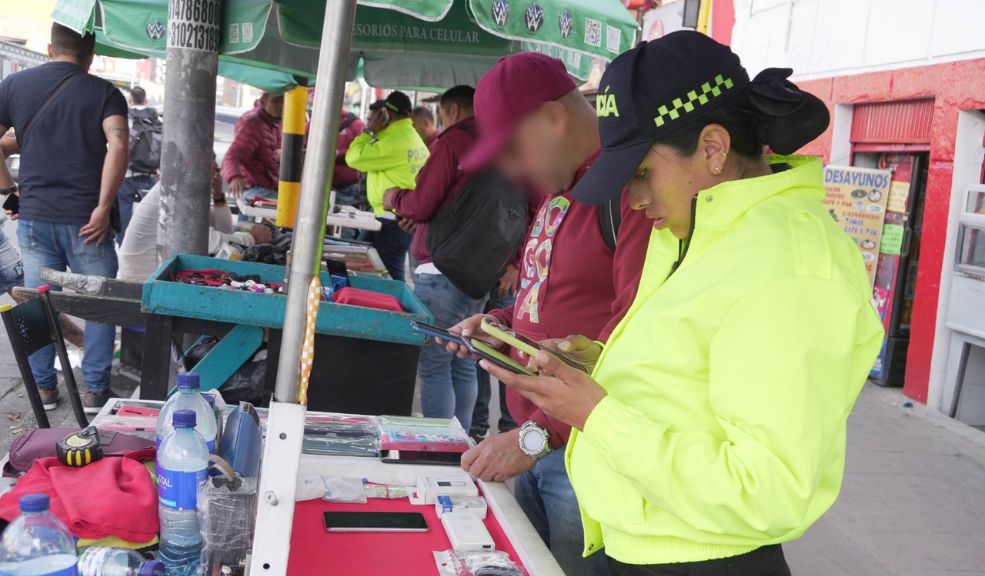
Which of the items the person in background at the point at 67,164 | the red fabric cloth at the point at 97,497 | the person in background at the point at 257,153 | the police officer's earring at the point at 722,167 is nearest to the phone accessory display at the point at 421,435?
the red fabric cloth at the point at 97,497

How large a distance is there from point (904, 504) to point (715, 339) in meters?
4.48

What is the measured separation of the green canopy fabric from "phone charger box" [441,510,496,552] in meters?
2.10

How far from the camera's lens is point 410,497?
2.17 metres

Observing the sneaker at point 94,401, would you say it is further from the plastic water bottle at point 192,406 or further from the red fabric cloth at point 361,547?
the red fabric cloth at point 361,547

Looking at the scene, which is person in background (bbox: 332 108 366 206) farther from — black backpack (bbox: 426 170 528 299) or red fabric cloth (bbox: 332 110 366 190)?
black backpack (bbox: 426 170 528 299)

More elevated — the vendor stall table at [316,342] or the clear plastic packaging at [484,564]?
the vendor stall table at [316,342]

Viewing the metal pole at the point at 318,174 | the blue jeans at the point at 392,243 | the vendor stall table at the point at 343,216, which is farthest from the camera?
the blue jeans at the point at 392,243

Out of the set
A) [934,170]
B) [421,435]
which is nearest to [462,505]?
[421,435]

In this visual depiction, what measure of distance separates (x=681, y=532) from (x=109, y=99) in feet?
15.5

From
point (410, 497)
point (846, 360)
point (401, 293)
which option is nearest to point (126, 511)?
point (410, 497)

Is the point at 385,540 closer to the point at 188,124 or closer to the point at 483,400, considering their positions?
the point at 188,124

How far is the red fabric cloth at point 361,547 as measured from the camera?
5.82 ft

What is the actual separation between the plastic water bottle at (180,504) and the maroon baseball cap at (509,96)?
3.58 ft

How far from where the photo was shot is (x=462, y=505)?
2104 millimetres
